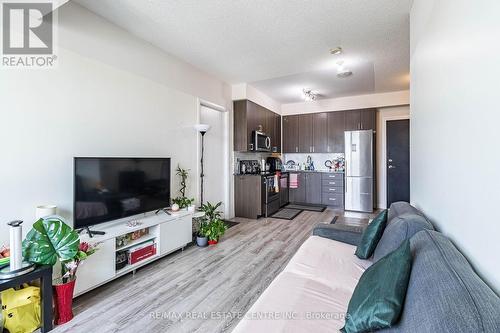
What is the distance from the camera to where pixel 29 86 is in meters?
1.98

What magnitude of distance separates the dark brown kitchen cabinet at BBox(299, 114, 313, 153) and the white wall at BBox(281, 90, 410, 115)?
0.60 feet

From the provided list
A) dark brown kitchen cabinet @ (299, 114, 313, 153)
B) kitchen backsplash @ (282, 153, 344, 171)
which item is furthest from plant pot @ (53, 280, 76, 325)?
kitchen backsplash @ (282, 153, 344, 171)

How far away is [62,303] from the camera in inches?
69.2

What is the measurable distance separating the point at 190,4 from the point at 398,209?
2.66 metres

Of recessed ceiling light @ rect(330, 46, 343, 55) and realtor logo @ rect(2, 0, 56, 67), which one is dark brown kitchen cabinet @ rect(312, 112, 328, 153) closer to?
recessed ceiling light @ rect(330, 46, 343, 55)

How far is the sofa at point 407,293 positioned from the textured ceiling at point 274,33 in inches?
80.3

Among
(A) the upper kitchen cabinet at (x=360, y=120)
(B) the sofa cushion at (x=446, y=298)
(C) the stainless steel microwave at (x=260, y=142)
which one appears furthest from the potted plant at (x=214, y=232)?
(A) the upper kitchen cabinet at (x=360, y=120)

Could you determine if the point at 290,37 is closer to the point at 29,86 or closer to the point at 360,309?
the point at 29,86

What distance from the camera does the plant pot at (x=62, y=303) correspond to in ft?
5.75

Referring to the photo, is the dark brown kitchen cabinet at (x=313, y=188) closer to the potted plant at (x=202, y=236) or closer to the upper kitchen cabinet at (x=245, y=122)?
the upper kitchen cabinet at (x=245, y=122)

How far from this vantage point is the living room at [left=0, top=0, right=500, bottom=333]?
0.94 meters

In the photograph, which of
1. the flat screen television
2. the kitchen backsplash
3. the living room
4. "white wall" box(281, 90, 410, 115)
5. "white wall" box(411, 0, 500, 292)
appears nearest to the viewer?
"white wall" box(411, 0, 500, 292)

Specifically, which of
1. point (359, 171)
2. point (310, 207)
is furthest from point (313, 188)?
point (359, 171)

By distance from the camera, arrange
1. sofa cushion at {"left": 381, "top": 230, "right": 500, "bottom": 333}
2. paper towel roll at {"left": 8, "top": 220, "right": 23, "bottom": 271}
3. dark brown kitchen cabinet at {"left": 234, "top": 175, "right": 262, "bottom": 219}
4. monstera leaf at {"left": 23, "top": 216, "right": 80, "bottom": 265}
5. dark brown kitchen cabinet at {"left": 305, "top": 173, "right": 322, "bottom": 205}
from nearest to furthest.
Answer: sofa cushion at {"left": 381, "top": 230, "right": 500, "bottom": 333}
paper towel roll at {"left": 8, "top": 220, "right": 23, "bottom": 271}
monstera leaf at {"left": 23, "top": 216, "right": 80, "bottom": 265}
dark brown kitchen cabinet at {"left": 234, "top": 175, "right": 262, "bottom": 219}
dark brown kitchen cabinet at {"left": 305, "top": 173, "right": 322, "bottom": 205}
